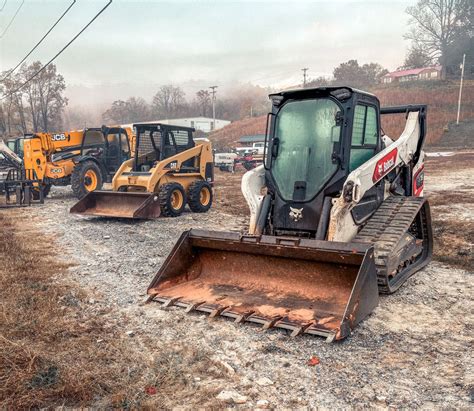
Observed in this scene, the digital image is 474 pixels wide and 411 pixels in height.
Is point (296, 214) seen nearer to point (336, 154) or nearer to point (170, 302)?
point (336, 154)

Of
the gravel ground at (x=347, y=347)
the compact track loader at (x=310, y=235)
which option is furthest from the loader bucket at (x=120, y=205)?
the compact track loader at (x=310, y=235)

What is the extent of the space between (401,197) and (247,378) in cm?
373

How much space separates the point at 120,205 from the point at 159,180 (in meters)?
1.07

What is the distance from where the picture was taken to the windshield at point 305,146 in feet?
A: 17.4

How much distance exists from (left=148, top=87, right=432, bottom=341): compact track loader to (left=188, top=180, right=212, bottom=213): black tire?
582cm

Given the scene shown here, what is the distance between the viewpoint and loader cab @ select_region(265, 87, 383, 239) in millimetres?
5230

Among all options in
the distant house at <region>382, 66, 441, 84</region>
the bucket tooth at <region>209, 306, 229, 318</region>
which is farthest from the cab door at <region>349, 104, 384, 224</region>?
the distant house at <region>382, 66, 441, 84</region>

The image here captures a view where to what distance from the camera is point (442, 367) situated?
3.55 m

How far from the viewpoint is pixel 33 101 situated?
2104 inches

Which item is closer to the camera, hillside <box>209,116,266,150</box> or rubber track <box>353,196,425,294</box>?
rubber track <box>353,196,425,294</box>

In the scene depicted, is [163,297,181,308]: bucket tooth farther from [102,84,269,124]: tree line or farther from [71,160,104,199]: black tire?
[102,84,269,124]: tree line

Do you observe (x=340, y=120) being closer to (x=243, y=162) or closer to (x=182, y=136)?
(x=182, y=136)

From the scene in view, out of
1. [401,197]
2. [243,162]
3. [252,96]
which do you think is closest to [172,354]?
[401,197]

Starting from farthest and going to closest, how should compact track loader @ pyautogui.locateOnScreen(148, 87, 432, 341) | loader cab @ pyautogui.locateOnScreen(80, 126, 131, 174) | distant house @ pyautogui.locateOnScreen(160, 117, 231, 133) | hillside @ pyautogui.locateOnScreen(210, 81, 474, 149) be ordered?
distant house @ pyautogui.locateOnScreen(160, 117, 231, 133), hillside @ pyautogui.locateOnScreen(210, 81, 474, 149), loader cab @ pyautogui.locateOnScreen(80, 126, 131, 174), compact track loader @ pyautogui.locateOnScreen(148, 87, 432, 341)
